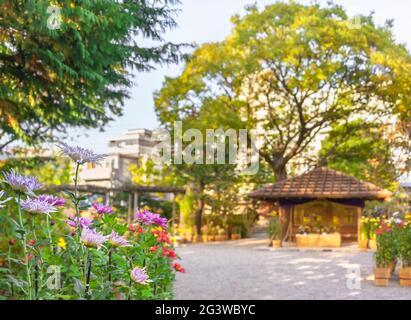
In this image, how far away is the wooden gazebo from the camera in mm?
15484

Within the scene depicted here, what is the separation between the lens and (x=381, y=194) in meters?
14.9

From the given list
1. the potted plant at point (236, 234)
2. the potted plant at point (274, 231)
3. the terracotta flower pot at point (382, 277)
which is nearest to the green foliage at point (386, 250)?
the terracotta flower pot at point (382, 277)

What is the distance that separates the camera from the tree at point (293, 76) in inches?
643

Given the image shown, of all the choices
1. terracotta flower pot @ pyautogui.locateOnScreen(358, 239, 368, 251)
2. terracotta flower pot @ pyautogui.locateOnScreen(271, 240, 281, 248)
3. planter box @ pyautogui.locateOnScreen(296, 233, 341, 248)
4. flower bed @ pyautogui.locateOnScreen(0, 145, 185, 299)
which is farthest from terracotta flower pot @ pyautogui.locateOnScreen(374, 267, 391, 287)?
terracotta flower pot @ pyautogui.locateOnScreen(271, 240, 281, 248)

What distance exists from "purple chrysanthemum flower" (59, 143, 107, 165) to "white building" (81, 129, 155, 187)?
1803cm

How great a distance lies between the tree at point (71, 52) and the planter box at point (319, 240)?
842cm

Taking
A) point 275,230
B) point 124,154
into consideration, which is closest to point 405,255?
point 275,230

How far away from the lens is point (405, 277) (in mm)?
7496

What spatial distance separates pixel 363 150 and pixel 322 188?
4.03 m

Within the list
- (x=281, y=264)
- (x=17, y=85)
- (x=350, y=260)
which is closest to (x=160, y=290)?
(x=17, y=85)

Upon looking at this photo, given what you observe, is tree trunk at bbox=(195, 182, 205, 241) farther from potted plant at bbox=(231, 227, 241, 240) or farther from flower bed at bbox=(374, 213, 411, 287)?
flower bed at bbox=(374, 213, 411, 287)

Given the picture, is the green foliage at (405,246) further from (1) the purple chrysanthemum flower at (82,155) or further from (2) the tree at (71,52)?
(1) the purple chrysanthemum flower at (82,155)

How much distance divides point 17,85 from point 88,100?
0.90m
